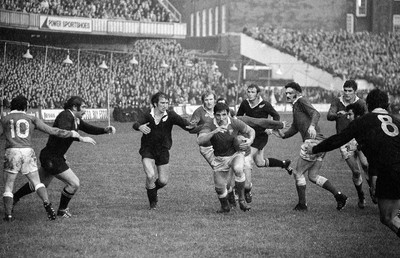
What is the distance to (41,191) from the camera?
37.9ft

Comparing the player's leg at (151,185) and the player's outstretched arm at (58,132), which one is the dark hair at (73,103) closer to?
the player's outstretched arm at (58,132)

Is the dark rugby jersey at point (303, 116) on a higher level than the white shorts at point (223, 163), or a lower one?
higher

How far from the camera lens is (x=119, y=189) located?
15859 mm

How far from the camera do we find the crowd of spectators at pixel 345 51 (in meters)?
59.9

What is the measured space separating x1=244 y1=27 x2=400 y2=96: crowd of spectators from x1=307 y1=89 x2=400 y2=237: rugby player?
160 ft

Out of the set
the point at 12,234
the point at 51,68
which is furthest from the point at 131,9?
the point at 12,234

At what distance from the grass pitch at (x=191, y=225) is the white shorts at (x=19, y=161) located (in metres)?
0.81

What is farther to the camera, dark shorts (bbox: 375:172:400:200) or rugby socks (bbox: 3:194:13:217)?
rugby socks (bbox: 3:194:13:217)

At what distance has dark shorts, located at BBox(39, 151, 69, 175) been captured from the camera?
11953 millimetres

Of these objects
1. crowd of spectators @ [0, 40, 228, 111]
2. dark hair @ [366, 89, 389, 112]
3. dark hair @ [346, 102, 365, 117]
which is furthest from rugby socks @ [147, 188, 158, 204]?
crowd of spectators @ [0, 40, 228, 111]

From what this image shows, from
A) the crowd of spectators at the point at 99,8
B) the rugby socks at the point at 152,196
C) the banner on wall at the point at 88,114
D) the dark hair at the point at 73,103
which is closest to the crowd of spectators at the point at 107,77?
the banner on wall at the point at 88,114

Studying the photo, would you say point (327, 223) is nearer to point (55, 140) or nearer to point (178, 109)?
point (55, 140)

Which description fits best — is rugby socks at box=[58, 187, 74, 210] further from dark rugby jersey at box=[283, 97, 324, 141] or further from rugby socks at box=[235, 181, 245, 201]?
dark rugby jersey at box=[283, 97, 324, 141]

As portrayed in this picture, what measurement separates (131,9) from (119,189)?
35.7 metres
